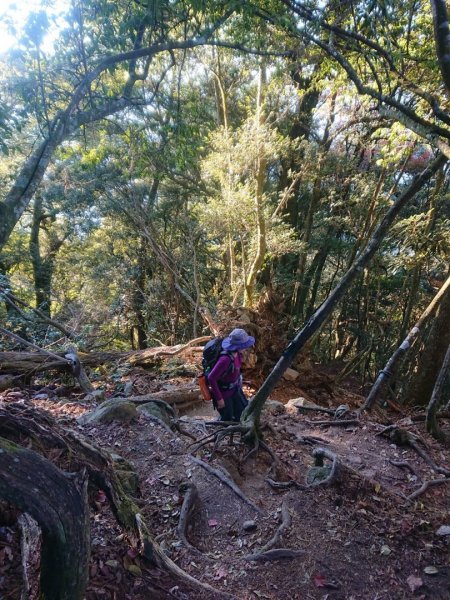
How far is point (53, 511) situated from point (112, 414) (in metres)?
3.49

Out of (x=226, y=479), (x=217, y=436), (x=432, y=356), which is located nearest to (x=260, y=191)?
(x=432, y=356)

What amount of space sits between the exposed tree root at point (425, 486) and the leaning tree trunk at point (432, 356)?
135 inches

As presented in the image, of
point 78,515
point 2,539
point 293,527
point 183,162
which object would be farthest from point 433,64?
point 2,539

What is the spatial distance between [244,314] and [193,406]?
3532 mm

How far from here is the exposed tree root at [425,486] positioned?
4.45 metres

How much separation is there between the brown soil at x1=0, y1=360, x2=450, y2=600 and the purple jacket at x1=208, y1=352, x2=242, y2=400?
58 cm

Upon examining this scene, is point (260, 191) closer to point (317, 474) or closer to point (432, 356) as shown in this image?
point (432, 356)

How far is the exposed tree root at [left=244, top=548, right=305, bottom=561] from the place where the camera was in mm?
3275

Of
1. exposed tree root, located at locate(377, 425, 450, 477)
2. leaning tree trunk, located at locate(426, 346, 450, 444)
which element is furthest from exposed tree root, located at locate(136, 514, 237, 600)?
leaning tree trunk, located at locate(426, 346, 450, 444)

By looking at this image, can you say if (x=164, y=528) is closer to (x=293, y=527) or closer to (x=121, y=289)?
(x=293, y=527)

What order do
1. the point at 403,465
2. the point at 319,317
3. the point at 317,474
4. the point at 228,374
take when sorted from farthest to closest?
the point at 228,374 → the point at 403,465 → the point at 319,317 → the point at 317,474

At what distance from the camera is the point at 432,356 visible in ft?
25.6

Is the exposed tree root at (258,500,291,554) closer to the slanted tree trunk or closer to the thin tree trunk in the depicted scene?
the thin tree trunk

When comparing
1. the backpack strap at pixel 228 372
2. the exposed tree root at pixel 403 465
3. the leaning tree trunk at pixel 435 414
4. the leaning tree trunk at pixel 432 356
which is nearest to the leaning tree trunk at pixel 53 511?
the backpack strap at pixel 228 372
